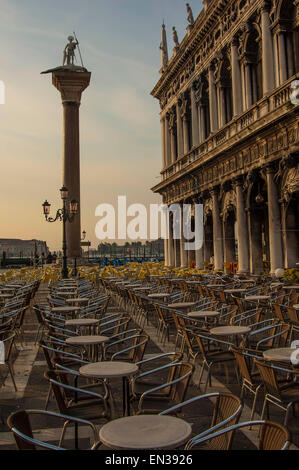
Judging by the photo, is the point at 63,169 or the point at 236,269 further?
the point at 63,169

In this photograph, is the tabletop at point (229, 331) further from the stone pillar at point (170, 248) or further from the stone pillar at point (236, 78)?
the stone pillar at point (170, 248)

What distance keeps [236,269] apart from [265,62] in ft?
32.5

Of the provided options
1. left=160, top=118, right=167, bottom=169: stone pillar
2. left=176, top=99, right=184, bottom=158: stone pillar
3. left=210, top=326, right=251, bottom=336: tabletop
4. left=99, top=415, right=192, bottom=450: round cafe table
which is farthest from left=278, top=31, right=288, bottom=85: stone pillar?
left=160, top=118, right=167, bottom=169: stone pillar

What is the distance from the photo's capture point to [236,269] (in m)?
24.0

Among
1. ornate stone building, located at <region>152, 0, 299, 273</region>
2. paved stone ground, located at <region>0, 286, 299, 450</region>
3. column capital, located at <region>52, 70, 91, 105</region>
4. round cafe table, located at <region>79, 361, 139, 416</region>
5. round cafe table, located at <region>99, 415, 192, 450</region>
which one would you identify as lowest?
paved stone ground, located at <region>0, 286, 299, 450</region>

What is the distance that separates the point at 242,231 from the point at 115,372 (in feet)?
61.6

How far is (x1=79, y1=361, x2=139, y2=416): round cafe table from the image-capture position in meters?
4.47

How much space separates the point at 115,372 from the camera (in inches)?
179

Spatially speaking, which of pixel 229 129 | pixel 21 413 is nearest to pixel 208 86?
pixel 229 129

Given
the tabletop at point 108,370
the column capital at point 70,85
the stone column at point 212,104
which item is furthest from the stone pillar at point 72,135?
the tabletop at point 108,370

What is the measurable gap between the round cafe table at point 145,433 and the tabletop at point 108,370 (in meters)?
1.11

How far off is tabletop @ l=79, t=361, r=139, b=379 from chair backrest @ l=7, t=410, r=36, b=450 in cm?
122

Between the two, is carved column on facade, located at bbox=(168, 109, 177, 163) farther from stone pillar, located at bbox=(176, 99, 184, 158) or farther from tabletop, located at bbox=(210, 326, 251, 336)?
tabletop, located at bbox=(210, 326, 251, 336)
